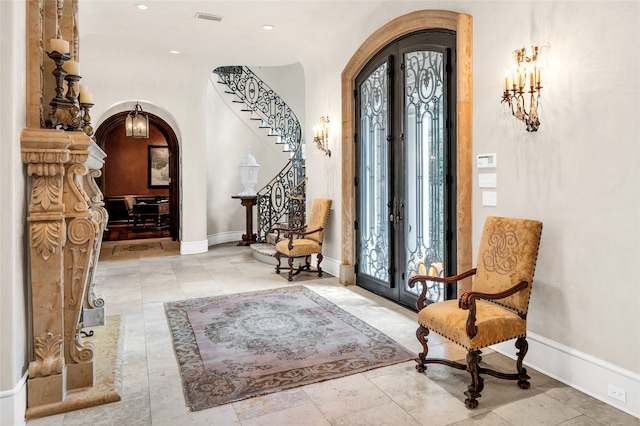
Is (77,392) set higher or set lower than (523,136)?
lower

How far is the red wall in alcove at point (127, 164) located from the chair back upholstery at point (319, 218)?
32.2ft

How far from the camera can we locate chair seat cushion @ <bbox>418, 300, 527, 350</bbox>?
8.58 ft

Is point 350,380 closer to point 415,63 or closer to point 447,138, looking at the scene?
point 447,138

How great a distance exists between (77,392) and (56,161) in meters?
1.51

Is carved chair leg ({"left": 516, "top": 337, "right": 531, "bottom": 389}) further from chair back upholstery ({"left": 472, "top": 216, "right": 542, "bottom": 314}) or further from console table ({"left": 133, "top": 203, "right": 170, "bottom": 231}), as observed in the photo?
console table ({"left": 133, "top": 203, "right": 170, "bottom": 231})

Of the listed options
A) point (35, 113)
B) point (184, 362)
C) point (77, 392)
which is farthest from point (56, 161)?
point (184, 362)

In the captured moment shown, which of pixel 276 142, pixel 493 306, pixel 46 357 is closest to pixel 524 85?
pixel 493 306

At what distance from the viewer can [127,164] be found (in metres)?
14.3

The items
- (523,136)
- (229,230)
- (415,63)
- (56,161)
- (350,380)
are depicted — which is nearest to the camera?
(56,161)

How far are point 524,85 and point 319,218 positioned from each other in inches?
148

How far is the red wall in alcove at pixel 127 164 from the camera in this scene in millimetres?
14086

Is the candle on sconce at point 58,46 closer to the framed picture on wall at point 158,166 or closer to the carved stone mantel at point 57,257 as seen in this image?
the carved stone mantel at point 57,257

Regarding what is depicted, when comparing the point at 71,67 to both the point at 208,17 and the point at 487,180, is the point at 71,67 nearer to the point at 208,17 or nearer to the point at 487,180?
the point at 487,180

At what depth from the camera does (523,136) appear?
3.18m
